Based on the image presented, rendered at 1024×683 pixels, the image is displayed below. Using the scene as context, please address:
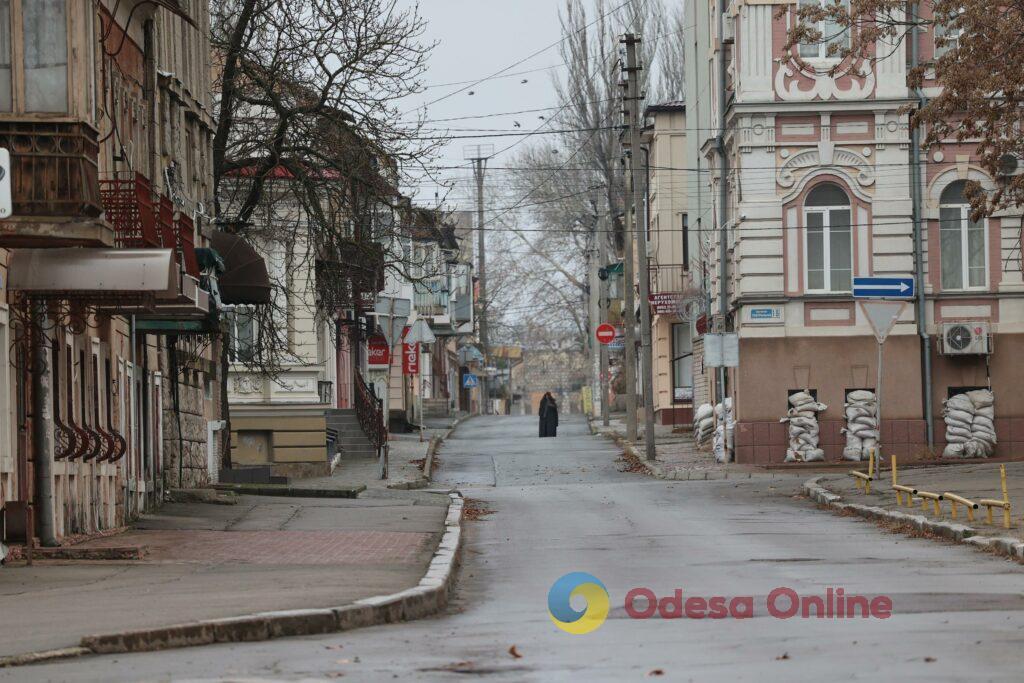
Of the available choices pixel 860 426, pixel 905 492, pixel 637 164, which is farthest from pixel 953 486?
pixel 637 164

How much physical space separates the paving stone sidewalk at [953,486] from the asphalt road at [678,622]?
95 centimetres

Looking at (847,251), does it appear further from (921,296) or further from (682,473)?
(682,473)

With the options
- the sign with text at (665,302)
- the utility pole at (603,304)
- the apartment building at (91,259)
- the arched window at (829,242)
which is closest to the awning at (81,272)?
the apartment building at (91,259)

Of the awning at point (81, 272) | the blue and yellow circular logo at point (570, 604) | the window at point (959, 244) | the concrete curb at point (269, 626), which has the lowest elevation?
the blue and yellow circular logo at point (570, 604)

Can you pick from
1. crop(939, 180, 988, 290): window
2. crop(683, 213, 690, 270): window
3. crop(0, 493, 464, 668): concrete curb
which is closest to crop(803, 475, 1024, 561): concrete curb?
crop(0, 493, 464, 668): concrete curb

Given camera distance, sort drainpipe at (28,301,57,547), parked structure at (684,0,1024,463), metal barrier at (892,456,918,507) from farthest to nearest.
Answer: parked structure at (684,0,1024,463) → metal barrier at (892,456,918,507) → drainpipe at (28,301,57,547)

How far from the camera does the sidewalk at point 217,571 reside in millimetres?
11953

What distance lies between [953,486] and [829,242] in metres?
11.6

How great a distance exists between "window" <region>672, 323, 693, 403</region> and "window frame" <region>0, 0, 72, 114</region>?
38710 mm

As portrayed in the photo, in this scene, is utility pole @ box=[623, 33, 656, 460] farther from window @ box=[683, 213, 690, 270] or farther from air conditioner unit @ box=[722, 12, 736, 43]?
window @ box=[683, 213, 690, 270]

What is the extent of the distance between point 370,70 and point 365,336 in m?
23.3

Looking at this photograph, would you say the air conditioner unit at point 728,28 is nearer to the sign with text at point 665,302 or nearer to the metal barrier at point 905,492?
the sign with text at point 665,302

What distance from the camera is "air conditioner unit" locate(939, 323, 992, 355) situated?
36.1 metres

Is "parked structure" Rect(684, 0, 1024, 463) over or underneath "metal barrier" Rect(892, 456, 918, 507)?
over
